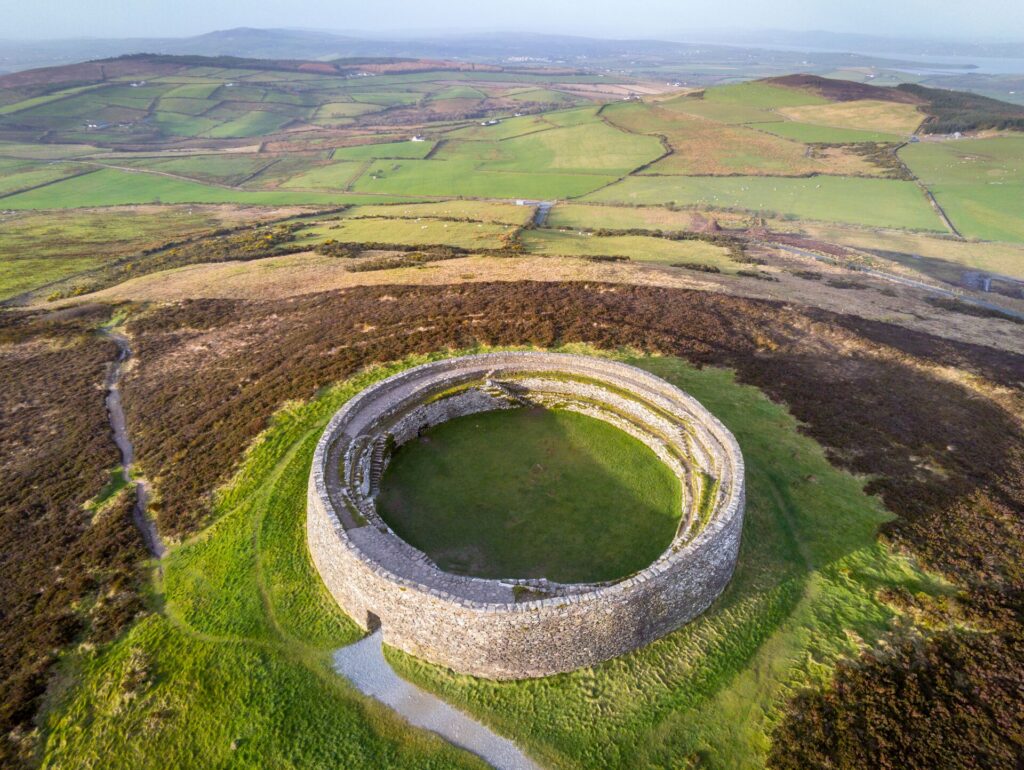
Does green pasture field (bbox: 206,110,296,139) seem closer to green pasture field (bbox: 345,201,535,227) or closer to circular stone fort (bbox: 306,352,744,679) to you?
green pasture field (bbox: 345,201,535,227)

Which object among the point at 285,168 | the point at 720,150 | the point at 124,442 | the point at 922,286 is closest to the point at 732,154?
the point at 720,150

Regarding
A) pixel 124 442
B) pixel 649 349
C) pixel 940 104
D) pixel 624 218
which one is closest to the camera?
pixel 124 442

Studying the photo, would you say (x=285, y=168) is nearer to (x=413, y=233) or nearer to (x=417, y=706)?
(x=413, y=233)

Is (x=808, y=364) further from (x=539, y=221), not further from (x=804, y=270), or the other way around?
(x=539, y=221)

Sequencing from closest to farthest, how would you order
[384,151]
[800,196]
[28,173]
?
[800,196] < [28,173] < [384,151]

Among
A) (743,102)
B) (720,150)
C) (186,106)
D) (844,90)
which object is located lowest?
(720,150)

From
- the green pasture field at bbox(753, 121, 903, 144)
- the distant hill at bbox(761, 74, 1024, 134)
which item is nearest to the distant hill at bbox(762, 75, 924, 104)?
the distant hill at bbox(761, 74, 1024, 134)

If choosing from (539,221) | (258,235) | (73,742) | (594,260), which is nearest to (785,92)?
(539,221)

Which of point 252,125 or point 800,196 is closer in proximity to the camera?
point 800,196
